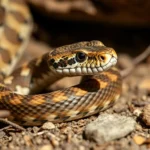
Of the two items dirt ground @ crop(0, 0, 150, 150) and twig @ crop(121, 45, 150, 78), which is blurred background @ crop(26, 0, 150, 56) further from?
twig @ crop(121, 45, 150, 78)

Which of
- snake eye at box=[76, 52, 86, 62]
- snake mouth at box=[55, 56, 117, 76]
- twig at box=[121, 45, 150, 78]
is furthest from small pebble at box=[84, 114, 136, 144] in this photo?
twig at box=[121, 45, 150, 78]

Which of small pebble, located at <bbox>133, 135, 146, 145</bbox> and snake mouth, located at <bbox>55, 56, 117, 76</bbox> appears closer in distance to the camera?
small pebble, located at <bbox>133, 135, 146, 145</bbox>

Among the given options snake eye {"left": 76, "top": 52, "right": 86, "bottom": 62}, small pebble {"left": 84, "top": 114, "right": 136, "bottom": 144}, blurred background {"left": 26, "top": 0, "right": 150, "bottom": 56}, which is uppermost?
blurred background {"left": 26, "top": 0, "right": 150, "bottom": 56}

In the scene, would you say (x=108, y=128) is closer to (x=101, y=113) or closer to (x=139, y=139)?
(x=139, y=139)

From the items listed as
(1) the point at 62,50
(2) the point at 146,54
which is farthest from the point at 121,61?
(1) the point at 62,50

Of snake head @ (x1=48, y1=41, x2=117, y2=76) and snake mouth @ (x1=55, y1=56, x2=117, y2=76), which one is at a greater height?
snake head @ (x1=48, y1=41, x2=117, y2=76)

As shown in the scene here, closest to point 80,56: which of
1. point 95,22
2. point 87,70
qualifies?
point 87,70

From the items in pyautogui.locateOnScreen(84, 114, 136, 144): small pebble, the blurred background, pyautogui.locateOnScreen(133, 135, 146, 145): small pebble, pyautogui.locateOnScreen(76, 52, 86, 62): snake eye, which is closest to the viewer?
pyautogui.locateOnScreen(84, 114, 136, 144): small pebble
